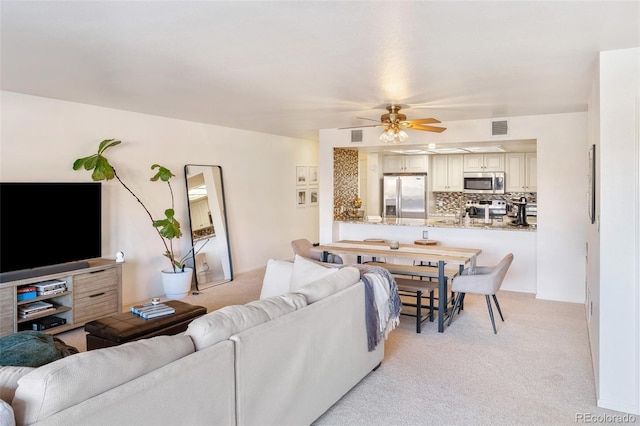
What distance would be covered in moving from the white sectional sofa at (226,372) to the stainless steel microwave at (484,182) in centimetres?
594

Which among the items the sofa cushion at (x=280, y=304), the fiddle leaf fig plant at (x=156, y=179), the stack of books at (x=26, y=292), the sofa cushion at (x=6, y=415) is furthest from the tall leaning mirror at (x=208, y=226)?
the sofa cushion at (x=6, y=415)

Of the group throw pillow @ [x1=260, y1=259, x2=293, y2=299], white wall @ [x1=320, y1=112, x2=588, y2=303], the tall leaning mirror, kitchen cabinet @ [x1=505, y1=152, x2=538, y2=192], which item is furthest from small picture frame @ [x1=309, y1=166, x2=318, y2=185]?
throw pillow @ [x1=260, y1=259, x2=293, y2=299]

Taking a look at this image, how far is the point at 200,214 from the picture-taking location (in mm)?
6434

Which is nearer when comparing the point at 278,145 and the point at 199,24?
the point at 199,24

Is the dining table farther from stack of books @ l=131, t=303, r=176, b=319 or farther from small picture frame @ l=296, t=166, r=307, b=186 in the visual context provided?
small picture frame @ l=296, t=166, r=307, b=186

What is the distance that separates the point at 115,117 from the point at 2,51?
7.29ft

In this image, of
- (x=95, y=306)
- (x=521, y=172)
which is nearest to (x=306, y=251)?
(x=95, y=306)

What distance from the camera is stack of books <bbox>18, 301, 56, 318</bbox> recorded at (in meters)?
4.04

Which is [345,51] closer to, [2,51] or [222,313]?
[222,313]

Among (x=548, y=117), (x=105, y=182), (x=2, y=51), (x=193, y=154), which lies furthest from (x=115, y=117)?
(x=548, y=117)

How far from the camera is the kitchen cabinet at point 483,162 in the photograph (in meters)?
8.33

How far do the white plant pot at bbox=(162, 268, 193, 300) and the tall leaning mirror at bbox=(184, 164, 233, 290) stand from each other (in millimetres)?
551

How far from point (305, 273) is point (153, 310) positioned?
4.46 feet

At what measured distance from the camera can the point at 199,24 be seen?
255cm
